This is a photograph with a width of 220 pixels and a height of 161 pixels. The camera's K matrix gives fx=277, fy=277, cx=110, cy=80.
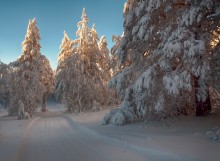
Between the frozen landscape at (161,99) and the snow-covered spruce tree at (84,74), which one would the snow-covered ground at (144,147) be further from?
the snow-covered spruce tree at (84,74)

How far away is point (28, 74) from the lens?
34219 millimetres

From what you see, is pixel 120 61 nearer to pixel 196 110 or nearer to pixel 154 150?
pixel 196 110

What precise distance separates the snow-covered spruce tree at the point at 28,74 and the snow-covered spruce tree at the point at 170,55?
1897 cm

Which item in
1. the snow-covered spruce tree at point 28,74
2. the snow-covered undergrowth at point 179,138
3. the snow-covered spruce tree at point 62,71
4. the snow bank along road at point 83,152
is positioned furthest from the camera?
the snow-covered spruce tree at point 62,71

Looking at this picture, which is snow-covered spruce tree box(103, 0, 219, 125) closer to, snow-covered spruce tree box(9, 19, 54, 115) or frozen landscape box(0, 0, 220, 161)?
frozen landscape box(0, 0, 220, 161)

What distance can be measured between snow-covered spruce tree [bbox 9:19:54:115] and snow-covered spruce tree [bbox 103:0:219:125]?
1897 cm

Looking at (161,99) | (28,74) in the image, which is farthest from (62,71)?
(161,99)

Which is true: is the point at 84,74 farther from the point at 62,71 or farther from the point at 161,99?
the point at 161,99

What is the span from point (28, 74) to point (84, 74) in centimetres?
692

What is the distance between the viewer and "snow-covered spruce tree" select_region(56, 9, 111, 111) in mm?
34844

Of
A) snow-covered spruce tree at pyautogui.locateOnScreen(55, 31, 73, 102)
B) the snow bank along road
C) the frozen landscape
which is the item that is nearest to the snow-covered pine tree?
snow-covered spruce tree at pyautogui.locateOnScreen(55, 31, 73, 102)

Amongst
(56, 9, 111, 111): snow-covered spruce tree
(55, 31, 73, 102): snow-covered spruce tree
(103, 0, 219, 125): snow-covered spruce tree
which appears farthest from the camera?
(55, 31, 73, 102): snow-covered spruce tree

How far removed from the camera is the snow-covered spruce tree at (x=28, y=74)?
3297 centimetres

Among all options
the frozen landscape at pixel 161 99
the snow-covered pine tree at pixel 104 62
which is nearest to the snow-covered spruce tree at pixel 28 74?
the snow-covered pine tree at pixel 104 62
